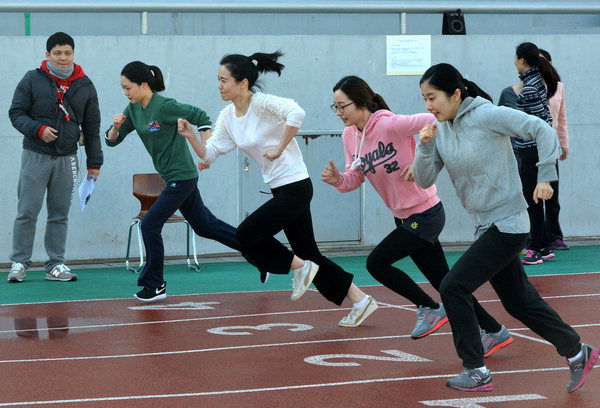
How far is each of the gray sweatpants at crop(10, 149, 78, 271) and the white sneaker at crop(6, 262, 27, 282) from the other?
6cm

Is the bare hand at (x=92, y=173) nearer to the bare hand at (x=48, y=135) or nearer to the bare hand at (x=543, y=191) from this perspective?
the bare hand at (x=48, y=135)

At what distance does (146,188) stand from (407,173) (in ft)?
18.2

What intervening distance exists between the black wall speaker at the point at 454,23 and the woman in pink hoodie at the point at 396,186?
702 centimetres

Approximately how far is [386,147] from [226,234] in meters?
2.90

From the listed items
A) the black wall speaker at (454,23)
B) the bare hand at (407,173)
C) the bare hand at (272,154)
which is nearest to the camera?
the bare hand at (407,173)

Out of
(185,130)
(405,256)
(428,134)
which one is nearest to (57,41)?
(185,130)

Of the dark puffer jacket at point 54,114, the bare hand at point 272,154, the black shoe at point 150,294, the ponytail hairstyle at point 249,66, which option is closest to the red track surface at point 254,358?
the black shoe at point 150,294

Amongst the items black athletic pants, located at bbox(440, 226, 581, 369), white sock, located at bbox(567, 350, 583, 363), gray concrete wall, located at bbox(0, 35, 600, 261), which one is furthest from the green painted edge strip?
white sock, located at bbox(567, 350, 583, 363)

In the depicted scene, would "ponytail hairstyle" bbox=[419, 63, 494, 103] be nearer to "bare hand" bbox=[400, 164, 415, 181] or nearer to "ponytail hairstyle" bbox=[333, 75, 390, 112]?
"bare hand" bbox=[400, 164, 415, 181]

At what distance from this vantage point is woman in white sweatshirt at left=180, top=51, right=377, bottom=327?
7.57 metres

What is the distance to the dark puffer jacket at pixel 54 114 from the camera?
10445 mm

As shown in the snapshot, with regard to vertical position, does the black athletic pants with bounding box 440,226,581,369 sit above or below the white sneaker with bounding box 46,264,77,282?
above

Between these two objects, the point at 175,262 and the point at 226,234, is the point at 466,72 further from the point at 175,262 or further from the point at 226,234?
the point at 226,234

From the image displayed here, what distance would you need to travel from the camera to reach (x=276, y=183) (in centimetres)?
770
